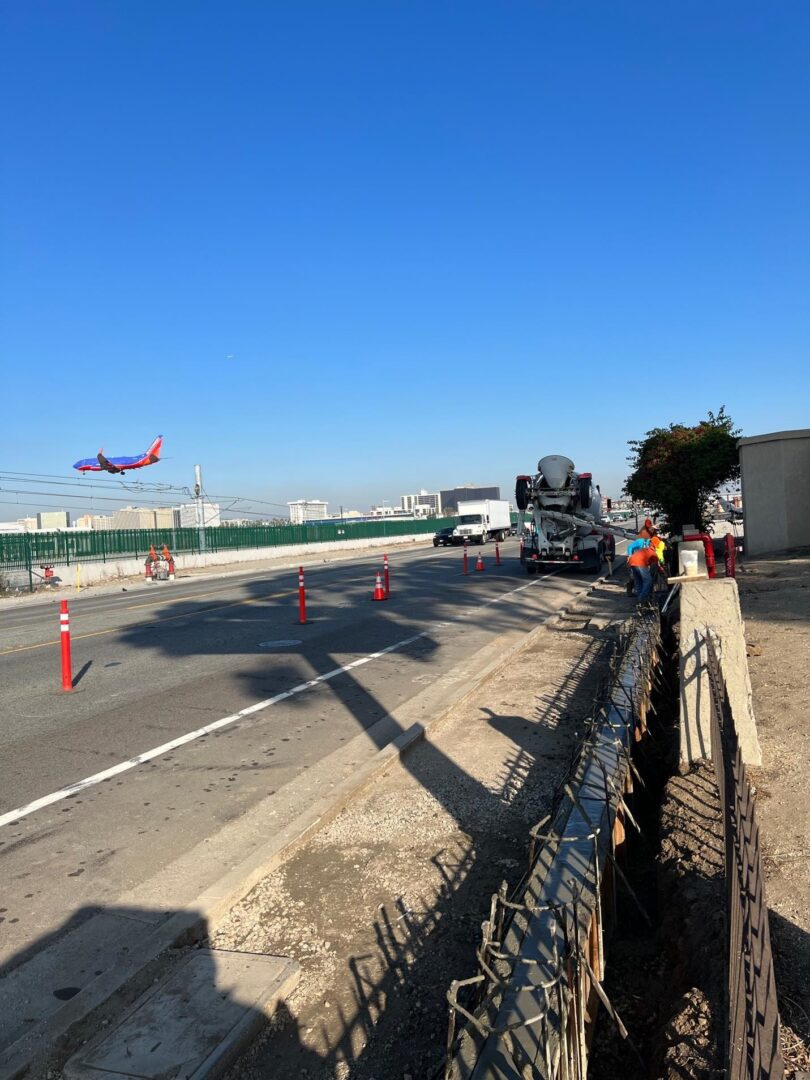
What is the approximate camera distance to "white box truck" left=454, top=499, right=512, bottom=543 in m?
59.7

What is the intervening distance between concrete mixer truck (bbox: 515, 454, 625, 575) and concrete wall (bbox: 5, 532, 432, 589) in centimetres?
2070

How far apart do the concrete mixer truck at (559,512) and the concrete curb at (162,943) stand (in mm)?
18431

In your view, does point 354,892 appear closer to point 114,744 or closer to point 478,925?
point 478,925

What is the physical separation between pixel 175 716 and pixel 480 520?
174ft

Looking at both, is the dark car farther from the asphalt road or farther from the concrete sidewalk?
the concrete sidewalk

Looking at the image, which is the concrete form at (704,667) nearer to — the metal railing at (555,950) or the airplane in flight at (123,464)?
the metal railing at (555,950)

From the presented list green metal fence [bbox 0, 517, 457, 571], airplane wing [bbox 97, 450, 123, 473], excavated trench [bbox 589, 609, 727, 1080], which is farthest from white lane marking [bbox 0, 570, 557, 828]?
airplane wing [bbox 97, 450, 123, 473]

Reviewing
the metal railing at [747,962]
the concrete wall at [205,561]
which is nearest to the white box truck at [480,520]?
the concrete wall at [205,561]

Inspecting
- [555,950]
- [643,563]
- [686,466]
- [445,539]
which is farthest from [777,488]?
[445,539]

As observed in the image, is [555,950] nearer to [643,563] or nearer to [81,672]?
[81,672]

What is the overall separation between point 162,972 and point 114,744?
4.24 metres

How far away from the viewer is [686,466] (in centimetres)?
2622

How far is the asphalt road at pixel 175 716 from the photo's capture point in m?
5.11

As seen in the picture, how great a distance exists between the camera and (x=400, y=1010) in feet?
11.3
